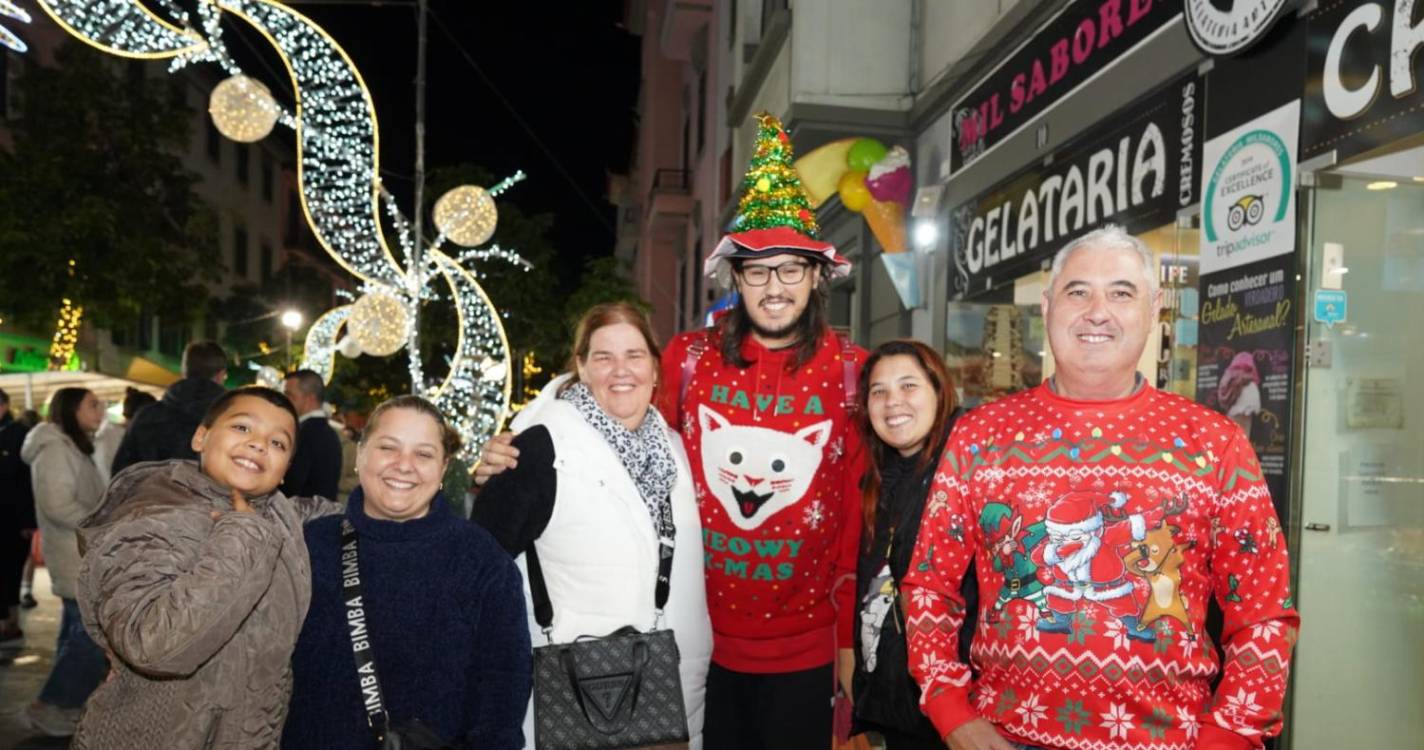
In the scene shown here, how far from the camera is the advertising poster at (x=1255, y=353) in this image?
172 inches

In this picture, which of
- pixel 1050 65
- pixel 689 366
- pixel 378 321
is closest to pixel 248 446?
pixel 689 366

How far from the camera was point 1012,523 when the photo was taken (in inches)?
90.6

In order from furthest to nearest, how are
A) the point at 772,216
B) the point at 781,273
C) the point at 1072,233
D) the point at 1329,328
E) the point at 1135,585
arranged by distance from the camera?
the point at 1072,233 → the point at 1329,328 → the point at 772,216 → the point at 781,273 → the point at 1135,585

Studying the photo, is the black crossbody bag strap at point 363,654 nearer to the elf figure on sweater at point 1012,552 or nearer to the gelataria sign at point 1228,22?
the elf figure on sweater at point 1012,552

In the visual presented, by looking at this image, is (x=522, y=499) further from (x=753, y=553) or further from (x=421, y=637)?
(x=753, y=553)

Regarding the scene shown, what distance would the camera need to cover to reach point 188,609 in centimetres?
230

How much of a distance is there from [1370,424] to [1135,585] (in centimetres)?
285

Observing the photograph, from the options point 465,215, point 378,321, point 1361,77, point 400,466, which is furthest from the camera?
point 465,215

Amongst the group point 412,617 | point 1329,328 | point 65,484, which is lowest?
point 65,484

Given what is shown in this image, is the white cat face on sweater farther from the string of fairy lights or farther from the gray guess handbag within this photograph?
the string of fairy lights

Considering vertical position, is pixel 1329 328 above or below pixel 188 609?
above

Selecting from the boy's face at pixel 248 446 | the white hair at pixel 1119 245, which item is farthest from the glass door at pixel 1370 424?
the boy's face at pixel 248 446

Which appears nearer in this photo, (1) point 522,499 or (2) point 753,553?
(1) point 522,499

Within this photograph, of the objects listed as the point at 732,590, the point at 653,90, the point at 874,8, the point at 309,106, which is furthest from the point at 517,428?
the point at 653,90
